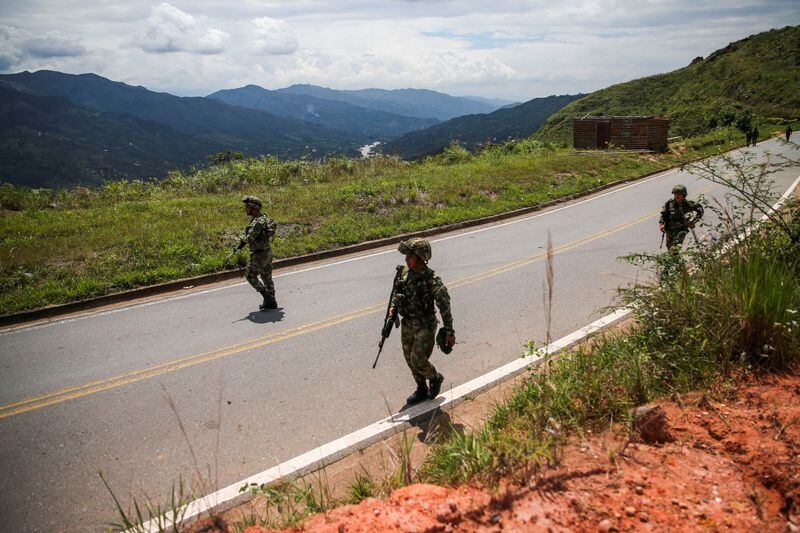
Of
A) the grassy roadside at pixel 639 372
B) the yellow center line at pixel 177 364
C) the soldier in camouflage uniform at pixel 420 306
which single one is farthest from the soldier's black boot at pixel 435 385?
the yellow center line at pixel 177 364

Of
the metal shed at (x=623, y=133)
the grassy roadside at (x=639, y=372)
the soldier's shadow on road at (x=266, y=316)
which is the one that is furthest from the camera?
the metal shed at (x=623, y=133)

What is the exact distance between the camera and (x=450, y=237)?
45.6ft

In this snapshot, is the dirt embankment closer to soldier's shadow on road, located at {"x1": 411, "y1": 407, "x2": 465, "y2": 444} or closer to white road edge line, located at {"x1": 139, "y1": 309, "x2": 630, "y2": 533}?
white road edge line, located at {"x1": 139, "y1": 309, "x2": 630, "y2": 533}

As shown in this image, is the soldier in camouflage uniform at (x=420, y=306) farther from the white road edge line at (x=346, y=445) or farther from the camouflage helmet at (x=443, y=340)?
the white road edge line at (x=346, y=445)

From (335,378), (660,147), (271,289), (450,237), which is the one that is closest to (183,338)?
(271,289)

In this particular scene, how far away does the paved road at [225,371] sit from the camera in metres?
4.67

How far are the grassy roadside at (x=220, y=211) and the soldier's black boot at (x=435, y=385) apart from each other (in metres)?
7.02

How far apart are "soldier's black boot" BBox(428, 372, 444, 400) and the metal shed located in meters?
34.4

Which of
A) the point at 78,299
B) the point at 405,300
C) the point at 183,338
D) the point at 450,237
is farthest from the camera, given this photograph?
the point at 450,237

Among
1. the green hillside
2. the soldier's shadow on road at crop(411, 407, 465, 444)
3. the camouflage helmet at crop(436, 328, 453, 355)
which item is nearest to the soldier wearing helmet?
the camouflage helmet at crop(436, 328, 453, 355)

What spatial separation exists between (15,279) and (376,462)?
9534mm

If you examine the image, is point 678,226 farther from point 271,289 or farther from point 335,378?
point 271,289

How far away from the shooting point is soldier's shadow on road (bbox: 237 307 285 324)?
26.9 feet

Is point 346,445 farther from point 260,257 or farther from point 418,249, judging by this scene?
point 260,257
